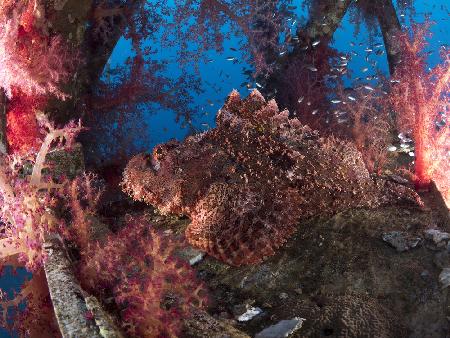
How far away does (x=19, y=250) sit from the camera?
2.97 m

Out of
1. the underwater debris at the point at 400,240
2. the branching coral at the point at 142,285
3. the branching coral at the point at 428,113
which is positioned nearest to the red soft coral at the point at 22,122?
the branching coral at the point at 142,285

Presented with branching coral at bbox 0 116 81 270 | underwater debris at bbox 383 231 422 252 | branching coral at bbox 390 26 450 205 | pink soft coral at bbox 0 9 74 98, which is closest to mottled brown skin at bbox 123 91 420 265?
underwater debris at bbox 383 231 422 252

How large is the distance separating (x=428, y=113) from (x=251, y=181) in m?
2.39

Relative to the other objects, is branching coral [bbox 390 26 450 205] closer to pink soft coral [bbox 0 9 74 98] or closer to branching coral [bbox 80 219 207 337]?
branching coral [bbox 80 219 207 337]

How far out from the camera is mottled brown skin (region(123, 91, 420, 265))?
126 inches

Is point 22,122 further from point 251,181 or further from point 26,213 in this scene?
point 251,181

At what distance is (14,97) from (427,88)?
462cm

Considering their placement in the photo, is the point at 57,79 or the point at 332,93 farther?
the point at 332,93

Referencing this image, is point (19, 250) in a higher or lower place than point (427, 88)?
lower

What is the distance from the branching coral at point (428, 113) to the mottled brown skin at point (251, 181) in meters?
0.66

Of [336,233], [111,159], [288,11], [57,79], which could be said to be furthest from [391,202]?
[288,11]

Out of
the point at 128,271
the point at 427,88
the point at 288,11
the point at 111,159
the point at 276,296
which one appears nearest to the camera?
the point at 128,271

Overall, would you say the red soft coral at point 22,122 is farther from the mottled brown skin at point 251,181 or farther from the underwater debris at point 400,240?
the underwater debris at point 400,240

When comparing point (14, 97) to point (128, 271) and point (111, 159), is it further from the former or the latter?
point (128, 271)
